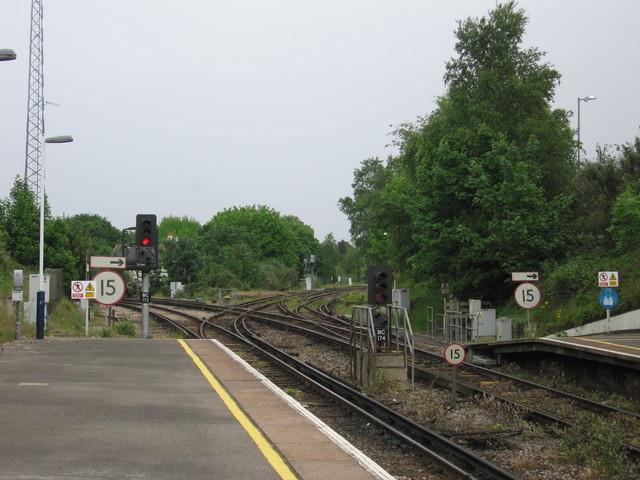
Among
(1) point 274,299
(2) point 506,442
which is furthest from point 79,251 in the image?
(2) point 506,442

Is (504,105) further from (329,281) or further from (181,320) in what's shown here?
(329,281)

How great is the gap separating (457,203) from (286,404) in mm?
21479

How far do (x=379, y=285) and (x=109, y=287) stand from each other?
29.3 ft

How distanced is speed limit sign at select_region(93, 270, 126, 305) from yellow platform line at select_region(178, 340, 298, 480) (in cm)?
769

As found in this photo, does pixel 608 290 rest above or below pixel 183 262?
below

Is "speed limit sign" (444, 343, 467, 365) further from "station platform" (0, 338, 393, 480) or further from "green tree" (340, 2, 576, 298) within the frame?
"green tree" (340, 2, 576, 298)

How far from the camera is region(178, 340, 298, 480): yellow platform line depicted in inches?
268

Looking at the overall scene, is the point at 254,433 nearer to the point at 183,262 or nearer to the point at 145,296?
the point at 145,296

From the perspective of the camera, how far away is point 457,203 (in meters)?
30.8

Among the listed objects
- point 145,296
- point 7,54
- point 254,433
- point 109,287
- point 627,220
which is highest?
point 7,54

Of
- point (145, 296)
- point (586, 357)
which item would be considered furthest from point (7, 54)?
point (586, 357)

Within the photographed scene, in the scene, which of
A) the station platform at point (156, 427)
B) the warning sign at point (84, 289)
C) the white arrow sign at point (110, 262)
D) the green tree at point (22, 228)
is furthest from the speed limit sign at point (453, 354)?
the green tree at point (22, 228)

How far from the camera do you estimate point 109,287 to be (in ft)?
67.7

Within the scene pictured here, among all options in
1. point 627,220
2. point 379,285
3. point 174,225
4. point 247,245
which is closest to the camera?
point 379,285
